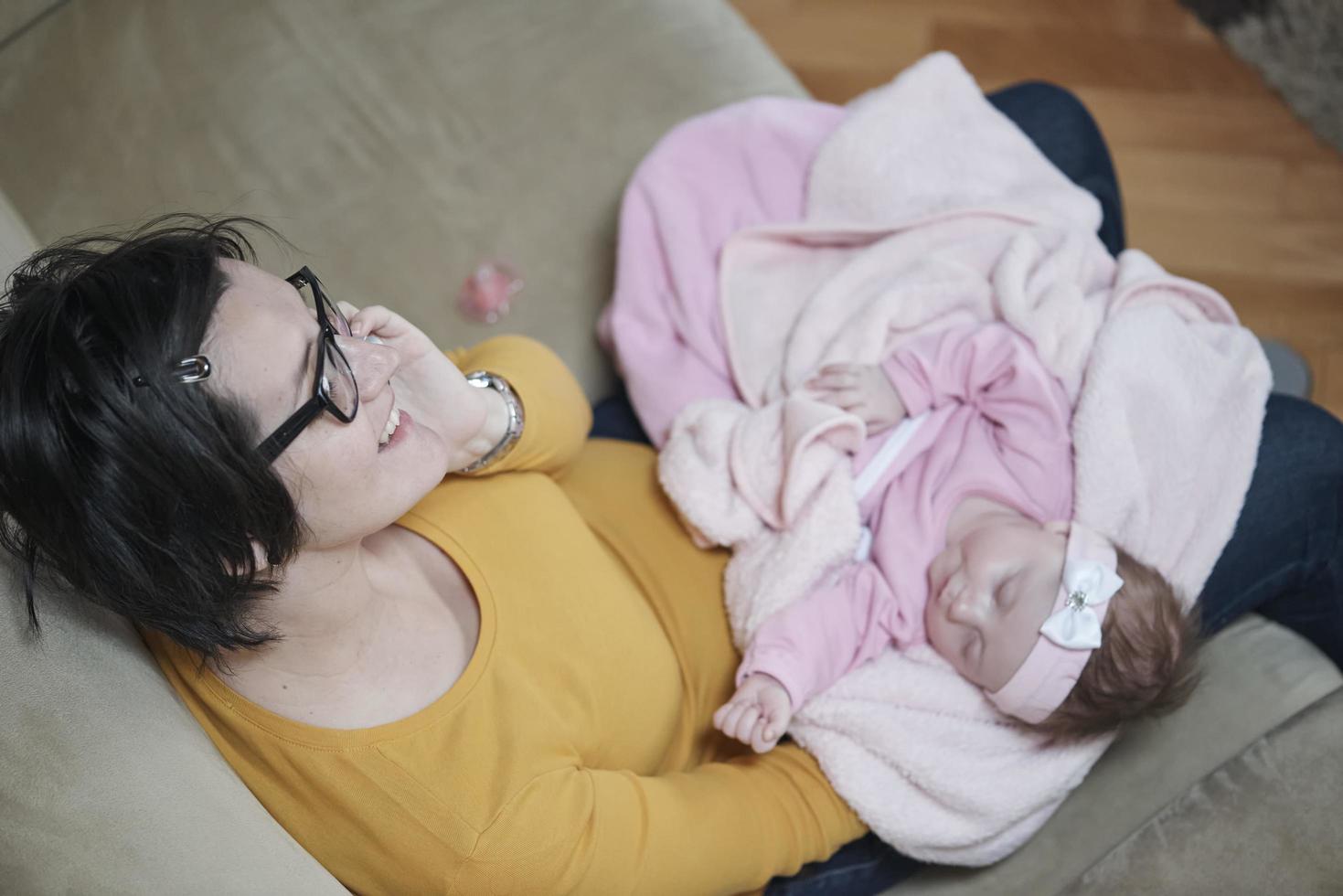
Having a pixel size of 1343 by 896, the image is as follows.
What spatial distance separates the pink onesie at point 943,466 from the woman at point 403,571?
0.19 m

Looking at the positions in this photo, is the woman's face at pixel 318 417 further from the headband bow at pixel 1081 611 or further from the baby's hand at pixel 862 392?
the headband bow at pixel 1081 611

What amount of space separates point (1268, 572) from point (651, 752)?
849 millimetres

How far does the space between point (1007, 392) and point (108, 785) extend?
1120 mm

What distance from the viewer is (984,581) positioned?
1.28 m

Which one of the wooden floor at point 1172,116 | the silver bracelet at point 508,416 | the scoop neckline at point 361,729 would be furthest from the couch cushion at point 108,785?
the wooden floor at point 1172,116

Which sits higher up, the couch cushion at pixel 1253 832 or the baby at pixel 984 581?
the baby at pixel 984 581

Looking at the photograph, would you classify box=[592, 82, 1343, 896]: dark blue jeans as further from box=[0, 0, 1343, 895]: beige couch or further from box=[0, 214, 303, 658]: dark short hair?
box=[0, 214, 303, 658]: dark short hair

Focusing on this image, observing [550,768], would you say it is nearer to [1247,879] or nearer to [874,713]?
[874,713]

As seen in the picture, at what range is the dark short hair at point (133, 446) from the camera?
774mm

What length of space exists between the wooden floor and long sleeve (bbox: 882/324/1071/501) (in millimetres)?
1068

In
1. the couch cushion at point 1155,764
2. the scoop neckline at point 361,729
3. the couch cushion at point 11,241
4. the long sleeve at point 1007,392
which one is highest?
the couch cushion at point 11,241

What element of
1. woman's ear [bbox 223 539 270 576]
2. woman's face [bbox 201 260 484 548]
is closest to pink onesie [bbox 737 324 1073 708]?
woman's face [bbox 201 260 484 548]

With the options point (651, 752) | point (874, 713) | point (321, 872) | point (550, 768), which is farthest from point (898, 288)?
point (321, 872)

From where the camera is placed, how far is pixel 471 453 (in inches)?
48.0
